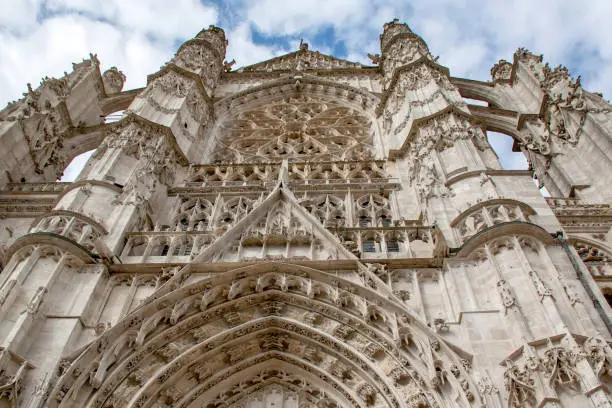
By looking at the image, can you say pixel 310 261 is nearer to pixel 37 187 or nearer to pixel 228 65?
pixel 37 187

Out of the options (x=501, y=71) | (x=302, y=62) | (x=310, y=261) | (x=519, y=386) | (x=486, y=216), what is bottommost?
(x=519, y=386)

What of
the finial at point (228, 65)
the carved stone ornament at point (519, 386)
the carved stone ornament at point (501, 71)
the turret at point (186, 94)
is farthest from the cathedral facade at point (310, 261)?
the finial at point (228, 65)

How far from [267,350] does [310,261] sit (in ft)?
4.80

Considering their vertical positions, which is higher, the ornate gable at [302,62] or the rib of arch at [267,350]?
the ornate gable at [302,62]

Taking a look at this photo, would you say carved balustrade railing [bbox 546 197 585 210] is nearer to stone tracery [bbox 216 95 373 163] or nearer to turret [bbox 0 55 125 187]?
stone tracery [bbox 216 95 373 163]

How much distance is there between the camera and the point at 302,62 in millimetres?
22766

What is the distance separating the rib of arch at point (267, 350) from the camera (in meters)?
7.42

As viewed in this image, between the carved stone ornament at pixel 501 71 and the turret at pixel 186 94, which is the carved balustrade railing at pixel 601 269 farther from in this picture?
the carved stone ornament at pixel 501 71

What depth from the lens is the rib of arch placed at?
7422mm

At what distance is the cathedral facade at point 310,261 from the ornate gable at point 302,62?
21.2 ft

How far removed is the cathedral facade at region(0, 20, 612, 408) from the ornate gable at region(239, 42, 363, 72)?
6.46 metres

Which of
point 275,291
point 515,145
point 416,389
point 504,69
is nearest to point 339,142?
point 515,145

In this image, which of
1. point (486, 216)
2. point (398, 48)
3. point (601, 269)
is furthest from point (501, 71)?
point (486, 216)

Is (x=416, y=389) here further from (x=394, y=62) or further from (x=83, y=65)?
(x=83, y=65)
